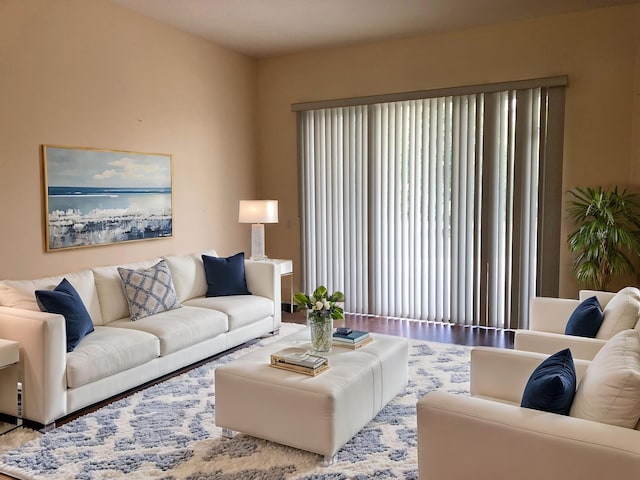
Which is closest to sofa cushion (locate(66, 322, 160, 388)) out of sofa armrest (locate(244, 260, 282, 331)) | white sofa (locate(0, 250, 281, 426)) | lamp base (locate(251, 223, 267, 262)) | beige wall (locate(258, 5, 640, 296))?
white sofa (locate(0, 250, 281, 426))

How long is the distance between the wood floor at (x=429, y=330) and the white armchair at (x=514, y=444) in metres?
2.69

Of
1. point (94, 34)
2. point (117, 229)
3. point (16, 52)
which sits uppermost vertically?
point (94, 34)

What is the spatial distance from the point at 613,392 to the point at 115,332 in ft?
10.4

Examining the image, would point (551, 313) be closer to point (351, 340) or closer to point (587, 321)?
point (587, 321)

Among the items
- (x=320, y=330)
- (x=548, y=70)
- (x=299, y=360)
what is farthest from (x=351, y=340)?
(x=548, y=70)

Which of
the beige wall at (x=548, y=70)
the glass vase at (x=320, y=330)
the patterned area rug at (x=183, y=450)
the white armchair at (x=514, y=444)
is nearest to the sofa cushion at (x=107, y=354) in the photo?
the patterned area rug at (x=183, y=450)

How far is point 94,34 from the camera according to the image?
4617 millimetres

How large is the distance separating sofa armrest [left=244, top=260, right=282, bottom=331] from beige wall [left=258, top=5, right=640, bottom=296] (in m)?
1.89

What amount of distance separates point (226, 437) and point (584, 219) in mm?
3839

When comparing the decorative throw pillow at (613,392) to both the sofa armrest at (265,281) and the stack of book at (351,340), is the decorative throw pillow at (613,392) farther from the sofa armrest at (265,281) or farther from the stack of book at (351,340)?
the sofa armrest at (265,281)

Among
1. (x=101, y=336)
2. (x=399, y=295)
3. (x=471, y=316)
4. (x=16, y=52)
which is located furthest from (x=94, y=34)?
(x=471, y=316)

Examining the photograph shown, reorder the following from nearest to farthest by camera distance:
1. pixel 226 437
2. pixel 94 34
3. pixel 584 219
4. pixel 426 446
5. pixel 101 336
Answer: pixel 426 446, pixel 226 437, pixel 101 336, pixel 94 34, pixel 584 219

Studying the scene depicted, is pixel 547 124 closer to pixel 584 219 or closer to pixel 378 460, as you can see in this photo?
pixel 584 219

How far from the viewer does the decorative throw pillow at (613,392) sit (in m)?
1.95
